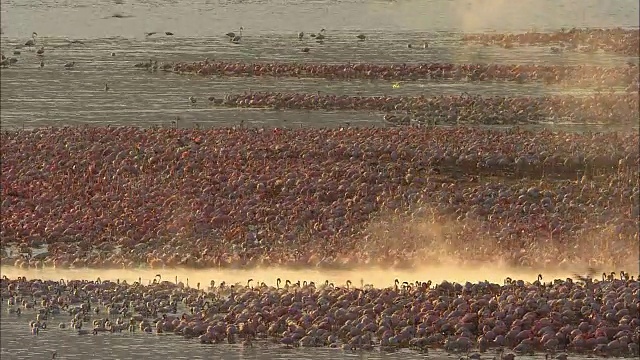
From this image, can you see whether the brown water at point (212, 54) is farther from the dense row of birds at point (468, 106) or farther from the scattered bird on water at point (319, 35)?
the dense row of birds at point (468, 106)

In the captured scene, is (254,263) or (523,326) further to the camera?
(254,263)

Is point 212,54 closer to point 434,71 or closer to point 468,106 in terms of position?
point 434,71

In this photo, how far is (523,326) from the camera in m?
18.7

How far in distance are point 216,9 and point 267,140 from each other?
26708 millimetres

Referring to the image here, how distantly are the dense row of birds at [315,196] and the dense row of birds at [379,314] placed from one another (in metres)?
2.39

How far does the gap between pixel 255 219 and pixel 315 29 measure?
34.0 metres

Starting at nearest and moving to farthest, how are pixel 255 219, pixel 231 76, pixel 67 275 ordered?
pixel 67 275
pixel 255 219
pixel 231 76

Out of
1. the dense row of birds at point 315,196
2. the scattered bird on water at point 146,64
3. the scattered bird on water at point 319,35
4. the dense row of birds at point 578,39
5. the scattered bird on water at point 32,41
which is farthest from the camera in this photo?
the scattered bird on water at point 319,35

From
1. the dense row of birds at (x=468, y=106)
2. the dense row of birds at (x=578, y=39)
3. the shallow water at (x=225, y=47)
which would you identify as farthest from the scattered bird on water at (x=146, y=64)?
the dense row of birds at (x=578, y=39)

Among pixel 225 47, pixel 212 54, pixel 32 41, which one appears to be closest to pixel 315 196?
pixel 212 54

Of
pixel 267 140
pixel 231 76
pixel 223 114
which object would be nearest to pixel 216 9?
pixel 231 76

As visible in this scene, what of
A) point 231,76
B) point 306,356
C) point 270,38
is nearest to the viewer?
point 306,356

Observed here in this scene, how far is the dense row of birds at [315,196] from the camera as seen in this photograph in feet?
77.0

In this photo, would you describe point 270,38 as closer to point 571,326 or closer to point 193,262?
point 193,262
